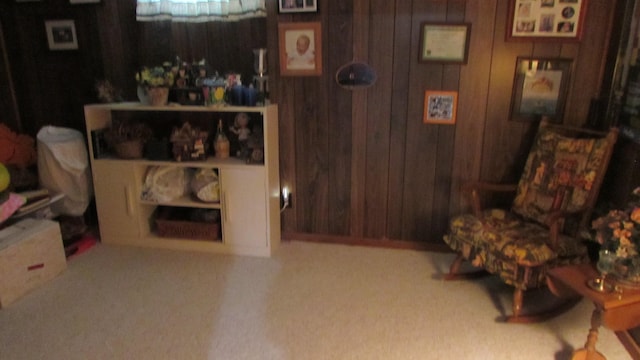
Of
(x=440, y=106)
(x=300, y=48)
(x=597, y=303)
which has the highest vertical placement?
(x=300, y=48)

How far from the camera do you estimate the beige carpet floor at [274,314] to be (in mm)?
1920

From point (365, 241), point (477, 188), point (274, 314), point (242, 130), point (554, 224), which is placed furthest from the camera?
point (365, 241)

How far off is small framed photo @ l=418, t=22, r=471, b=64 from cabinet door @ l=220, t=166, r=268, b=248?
129 cm

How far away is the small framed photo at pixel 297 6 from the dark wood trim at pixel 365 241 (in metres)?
1.55

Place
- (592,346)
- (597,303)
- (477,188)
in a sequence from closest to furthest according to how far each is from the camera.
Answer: (597,303) < (592,346) < (477,188)

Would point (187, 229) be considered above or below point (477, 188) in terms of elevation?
below

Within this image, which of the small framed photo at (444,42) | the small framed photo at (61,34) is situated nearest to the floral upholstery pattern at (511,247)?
the small framed photo at (444,42)

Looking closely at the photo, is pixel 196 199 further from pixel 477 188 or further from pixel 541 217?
pixel 541 217

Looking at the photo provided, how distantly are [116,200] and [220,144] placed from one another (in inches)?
33.9

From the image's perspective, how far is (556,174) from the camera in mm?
2330

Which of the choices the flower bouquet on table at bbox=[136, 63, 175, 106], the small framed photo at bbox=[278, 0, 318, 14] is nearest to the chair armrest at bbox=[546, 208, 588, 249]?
the small framed photo at bbox=[278, 0, 318, 14]

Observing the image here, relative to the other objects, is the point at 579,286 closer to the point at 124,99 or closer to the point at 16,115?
the point at 124,99

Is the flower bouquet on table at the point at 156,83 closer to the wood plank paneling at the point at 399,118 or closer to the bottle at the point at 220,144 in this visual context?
the bottle at the point at 220,144

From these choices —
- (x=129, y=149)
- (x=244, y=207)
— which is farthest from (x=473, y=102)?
(x=129, y=149)
